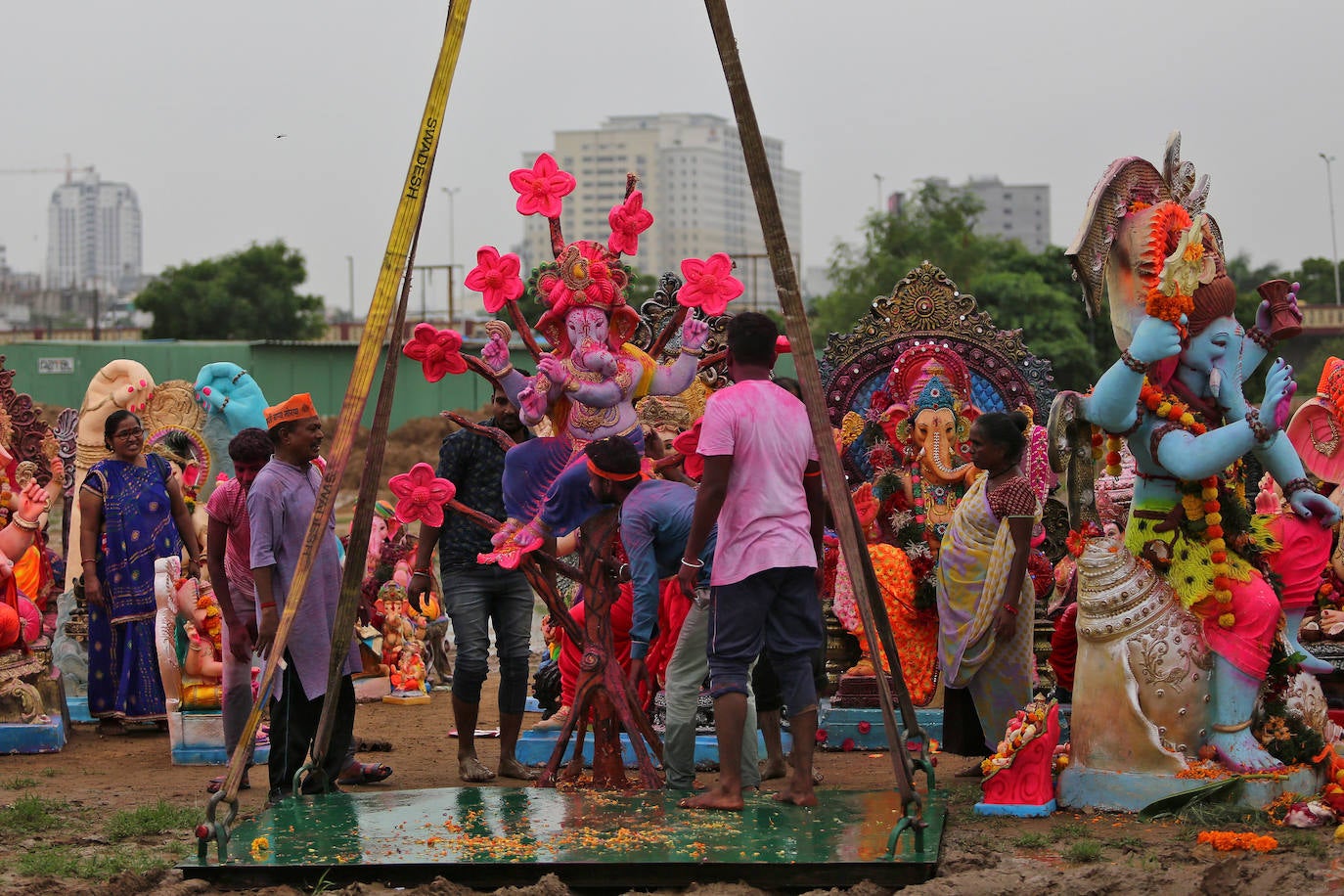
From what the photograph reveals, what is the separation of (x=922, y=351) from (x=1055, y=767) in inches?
138

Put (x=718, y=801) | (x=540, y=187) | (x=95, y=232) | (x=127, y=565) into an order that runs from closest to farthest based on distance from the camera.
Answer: (x=718, y=801), (x=540, y=187), (x=127, y=565), (x=95, y=232)

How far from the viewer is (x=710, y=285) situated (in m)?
8.15

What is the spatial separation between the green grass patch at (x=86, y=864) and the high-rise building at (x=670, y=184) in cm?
8767

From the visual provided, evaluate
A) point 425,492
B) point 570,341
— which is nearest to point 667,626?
point 425,492

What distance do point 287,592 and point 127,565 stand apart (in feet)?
9.55

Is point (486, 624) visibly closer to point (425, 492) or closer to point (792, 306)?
point (425, 492)

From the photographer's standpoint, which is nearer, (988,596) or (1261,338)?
(1261,338)

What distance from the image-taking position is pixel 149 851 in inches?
257

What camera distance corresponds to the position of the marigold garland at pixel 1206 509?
6.75 m

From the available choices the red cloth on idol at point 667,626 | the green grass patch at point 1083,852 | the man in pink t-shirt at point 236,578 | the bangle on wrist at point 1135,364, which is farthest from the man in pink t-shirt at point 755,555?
the man in pink t-shirt at point 236,578

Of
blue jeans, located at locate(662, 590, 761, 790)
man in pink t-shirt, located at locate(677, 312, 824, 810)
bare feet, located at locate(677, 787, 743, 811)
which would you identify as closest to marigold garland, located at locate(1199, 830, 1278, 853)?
man in pink t-shirt, located at locate(677, 312, 824, 810)

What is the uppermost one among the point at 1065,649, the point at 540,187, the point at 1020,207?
the point at 1020,207

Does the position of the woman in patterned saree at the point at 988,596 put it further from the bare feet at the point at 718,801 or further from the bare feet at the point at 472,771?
the bare feet at the point at 472,771

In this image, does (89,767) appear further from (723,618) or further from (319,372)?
(319,372)
